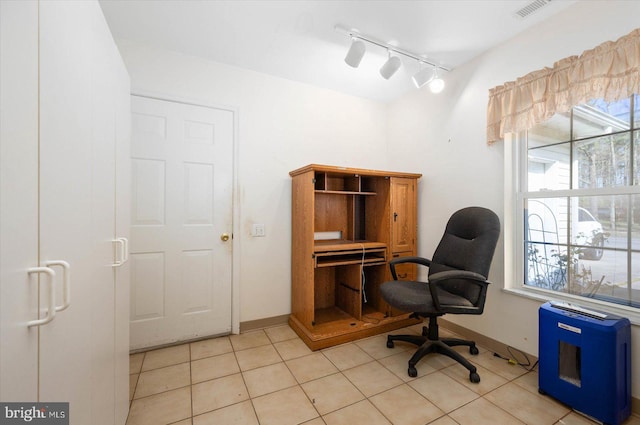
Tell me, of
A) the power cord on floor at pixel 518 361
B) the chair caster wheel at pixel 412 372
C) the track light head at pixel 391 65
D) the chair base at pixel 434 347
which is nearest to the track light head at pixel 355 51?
the track light head at pixel 391 65

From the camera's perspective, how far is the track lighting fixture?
7.00ft

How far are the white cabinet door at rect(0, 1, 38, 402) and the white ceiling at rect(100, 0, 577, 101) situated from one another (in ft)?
5.43

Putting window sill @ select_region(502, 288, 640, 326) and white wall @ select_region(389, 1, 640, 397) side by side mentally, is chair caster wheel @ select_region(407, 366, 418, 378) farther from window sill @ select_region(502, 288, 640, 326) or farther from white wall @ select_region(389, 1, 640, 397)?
window sill @ select_region(502, 288, 640, 326)

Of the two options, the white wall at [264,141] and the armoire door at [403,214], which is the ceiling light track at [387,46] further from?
the armoire door at [403,214]

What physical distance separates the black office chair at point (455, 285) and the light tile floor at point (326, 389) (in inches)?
5.2

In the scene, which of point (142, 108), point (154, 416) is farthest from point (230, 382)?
point (142, 108)

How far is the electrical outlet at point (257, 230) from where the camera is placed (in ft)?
8.83

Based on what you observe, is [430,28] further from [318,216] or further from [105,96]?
[105,96]

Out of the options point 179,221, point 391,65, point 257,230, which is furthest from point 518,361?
point 179,221

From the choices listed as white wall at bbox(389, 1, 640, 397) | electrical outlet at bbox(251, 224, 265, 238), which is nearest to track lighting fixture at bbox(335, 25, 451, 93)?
white wall at bbox(389, 1, 640, 397)

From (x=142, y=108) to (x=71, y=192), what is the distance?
1821 millimetres

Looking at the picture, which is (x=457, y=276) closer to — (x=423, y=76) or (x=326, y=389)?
(x=326, y=389)

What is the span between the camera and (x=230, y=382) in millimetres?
1877

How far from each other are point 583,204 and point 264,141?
8.99 feet
